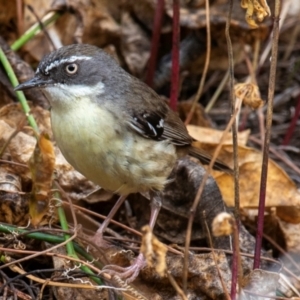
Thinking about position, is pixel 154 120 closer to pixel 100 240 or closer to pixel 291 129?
pixel 100 240

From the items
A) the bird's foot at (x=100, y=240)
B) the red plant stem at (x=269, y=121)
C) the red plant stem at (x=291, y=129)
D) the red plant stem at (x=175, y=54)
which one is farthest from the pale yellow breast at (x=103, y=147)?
the red plant stem at (x=291, y=129)

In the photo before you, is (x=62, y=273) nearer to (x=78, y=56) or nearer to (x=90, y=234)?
(x=90, y=234)

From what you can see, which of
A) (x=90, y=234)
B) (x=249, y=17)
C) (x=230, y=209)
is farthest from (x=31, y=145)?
(x=249, y=17)

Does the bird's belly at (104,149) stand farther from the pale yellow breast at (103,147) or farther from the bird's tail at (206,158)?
the bird's tail at (206,158)

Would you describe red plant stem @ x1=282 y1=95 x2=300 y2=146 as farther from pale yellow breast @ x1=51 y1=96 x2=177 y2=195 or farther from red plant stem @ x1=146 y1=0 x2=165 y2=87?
pale yellow breast @ x1=51 y1=96 x2=177 y2=195

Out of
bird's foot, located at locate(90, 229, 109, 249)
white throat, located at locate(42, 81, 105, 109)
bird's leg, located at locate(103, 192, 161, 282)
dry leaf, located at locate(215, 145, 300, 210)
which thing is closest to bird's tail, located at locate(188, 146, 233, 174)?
dry leaf, located at locate(215, 145, 300, 210)
